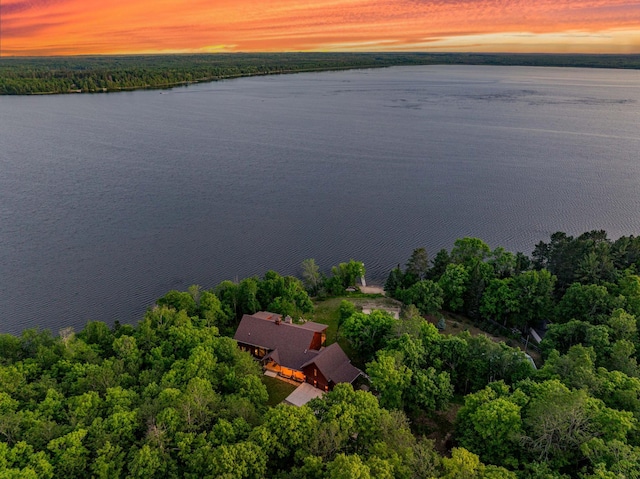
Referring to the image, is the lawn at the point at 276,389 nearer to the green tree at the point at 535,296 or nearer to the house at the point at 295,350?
the house at the point at 295,350

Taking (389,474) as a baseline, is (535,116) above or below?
above

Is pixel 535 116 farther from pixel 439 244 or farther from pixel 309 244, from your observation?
pixel 309 244

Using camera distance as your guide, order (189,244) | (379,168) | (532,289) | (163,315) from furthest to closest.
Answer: (379,168) → (189,244) → (532,289) → (163,315)

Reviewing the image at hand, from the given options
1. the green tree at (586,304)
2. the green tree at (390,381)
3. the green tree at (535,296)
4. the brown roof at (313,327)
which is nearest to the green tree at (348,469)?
the green tree at (390,381)

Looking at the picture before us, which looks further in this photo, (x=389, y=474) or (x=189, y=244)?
(x=189, y=244)

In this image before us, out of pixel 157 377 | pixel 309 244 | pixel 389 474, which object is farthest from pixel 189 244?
pixel 389 474

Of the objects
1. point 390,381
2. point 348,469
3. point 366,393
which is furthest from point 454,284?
point 348,469

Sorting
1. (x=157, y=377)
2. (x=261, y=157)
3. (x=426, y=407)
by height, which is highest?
(x=261, y=157)

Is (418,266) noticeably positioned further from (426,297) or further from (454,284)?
(426,297)
